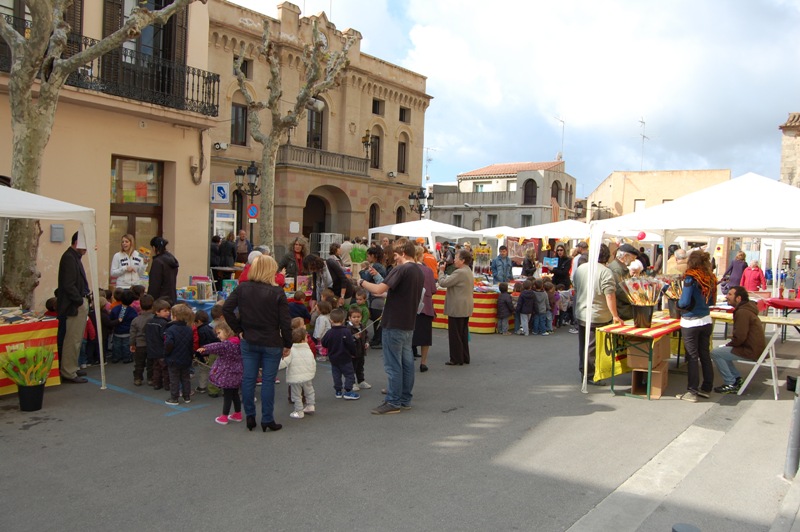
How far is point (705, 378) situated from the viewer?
25.4ft

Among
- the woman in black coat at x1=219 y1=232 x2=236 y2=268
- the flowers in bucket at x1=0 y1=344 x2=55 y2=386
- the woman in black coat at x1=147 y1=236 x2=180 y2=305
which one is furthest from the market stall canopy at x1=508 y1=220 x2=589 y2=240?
the flowers in bucket at x1=0 y1=344 x2=55 y2=386

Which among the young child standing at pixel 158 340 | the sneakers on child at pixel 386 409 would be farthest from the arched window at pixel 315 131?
the sneakers on child at pixel 386 409

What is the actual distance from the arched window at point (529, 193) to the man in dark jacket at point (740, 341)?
1457 inches

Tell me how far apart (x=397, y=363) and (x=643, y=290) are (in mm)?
3470

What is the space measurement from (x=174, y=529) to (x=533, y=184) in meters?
42.6

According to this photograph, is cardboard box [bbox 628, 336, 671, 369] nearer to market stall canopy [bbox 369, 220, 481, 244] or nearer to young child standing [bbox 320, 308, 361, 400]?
young child standing [bbox 320, 308, 361, 400]

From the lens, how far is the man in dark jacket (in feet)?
25.8

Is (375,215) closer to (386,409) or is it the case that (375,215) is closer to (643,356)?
(643,356)

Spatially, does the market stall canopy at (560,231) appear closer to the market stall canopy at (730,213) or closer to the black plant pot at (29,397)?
the market stall canopy at (730,213)

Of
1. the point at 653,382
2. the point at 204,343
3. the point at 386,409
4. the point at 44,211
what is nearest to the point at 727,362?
the point at 653,382

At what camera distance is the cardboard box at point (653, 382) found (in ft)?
25.3

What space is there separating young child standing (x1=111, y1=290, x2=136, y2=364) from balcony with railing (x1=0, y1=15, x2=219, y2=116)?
5.59 metres

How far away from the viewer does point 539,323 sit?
13.0 meters

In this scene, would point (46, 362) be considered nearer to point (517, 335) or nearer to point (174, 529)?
point (174, 529)
